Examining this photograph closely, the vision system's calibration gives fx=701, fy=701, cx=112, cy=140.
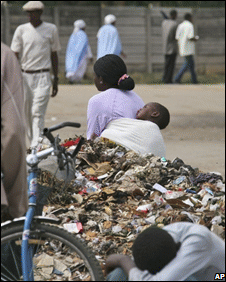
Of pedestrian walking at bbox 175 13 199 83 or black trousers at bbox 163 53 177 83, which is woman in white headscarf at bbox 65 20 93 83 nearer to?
black trousers at bbox 163 53 177 83

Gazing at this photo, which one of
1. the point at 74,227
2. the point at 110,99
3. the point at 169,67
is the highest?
the point at 110,99

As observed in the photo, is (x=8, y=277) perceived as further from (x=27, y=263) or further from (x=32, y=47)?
(x=32, y=47)

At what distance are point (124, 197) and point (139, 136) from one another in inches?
Result: 31.3

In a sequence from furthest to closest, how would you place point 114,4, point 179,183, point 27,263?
1. point 114,4
2. point 179,183
3. point 27,263

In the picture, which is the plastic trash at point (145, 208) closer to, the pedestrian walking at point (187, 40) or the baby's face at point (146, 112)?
the baby's face at point (146, 112)

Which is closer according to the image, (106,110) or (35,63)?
(106,110)

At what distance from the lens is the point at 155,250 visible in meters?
3.63

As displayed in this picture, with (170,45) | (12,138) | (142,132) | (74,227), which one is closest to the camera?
(12,138)

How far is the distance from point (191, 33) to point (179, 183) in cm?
1410

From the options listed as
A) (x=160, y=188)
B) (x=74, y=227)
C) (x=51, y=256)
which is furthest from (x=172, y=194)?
(x=51, y=256)

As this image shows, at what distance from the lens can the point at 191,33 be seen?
1933cm

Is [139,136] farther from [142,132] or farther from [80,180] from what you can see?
[80,180]

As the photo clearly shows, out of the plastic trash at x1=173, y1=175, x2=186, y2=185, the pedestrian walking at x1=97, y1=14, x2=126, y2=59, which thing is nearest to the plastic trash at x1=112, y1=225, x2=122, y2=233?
the plastic trash at x1=173, y1=175, x2=186, y2=185

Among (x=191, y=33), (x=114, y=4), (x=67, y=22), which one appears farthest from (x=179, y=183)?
(x=114, y=4)
